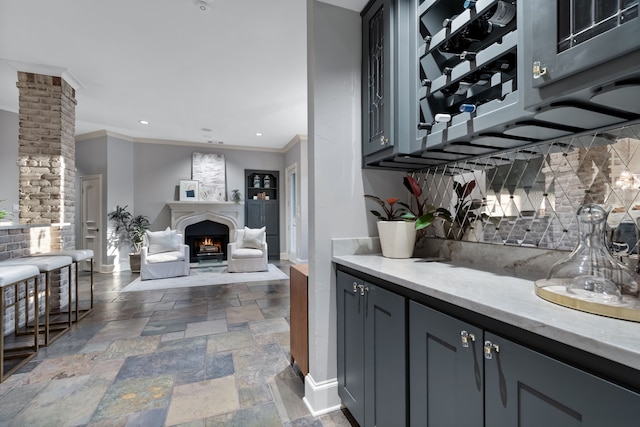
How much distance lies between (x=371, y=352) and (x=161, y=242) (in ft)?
16.9

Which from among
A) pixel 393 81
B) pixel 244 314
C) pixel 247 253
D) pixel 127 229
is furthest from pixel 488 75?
pixel 127 229

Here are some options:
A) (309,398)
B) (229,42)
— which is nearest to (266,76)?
(229,42)

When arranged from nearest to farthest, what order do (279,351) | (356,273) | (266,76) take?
1. (356,273)
2. (279,351)
3. (266,76)

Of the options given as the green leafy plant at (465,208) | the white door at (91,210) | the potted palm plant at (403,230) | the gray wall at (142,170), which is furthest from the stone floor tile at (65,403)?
the white door at (91,210)

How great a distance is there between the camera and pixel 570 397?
1.95ft

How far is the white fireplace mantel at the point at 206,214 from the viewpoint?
6.80 m

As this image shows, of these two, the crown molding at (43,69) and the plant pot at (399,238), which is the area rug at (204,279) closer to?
the crown molding at (43,69)

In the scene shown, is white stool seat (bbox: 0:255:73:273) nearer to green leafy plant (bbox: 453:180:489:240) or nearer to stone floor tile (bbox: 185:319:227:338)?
stone floor tile (bbox: 185:319:227:338)

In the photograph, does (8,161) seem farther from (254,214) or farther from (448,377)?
(448,377)

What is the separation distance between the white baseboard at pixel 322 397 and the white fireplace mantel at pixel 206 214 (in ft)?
19.3

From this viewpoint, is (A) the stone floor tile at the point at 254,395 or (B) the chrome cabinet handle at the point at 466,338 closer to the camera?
(B) the chrome cabinet handle at the point at 466,338

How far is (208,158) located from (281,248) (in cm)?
296

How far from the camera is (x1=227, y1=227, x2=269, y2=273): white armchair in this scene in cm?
570

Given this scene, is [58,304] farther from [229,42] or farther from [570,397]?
[570,397]
